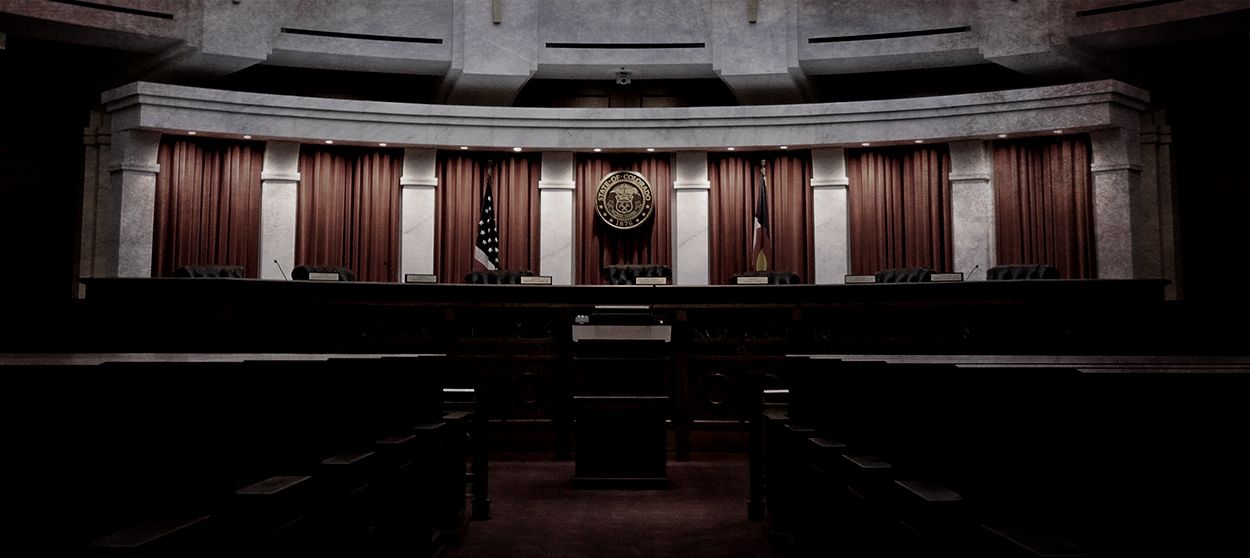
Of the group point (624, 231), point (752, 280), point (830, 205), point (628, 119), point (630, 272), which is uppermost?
point (628, 119)

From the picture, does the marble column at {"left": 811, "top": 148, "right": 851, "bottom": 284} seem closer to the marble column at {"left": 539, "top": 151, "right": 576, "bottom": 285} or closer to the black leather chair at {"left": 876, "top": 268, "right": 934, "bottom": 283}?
the black leather chair at {"left": 876, "top": 268, "right": 934, "bottom": 283}

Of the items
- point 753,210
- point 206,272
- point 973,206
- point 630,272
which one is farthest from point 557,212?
point 973,206

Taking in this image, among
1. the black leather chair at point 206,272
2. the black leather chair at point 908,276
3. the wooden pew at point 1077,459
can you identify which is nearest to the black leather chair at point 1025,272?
the black leather chair at point 908,276

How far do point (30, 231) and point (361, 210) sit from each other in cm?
361

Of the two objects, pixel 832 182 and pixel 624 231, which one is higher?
pixel 832 182

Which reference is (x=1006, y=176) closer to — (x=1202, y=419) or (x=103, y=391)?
(x=1202, y=419)

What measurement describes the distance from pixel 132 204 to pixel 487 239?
3.73 m

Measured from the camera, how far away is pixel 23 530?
1.25 metres

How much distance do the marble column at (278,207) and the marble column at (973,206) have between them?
24.2 ft

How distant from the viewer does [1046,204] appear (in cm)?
972

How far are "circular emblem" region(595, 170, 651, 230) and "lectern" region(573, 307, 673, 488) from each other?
18.4ft

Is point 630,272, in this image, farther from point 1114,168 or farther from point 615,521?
point 615,521

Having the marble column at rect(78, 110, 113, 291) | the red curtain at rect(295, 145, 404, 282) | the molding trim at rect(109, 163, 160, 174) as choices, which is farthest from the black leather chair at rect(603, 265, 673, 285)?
the marble column at rect(78, 110, 113, 291)

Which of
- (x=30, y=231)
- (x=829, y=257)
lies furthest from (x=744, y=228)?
(x=30, y=231)
